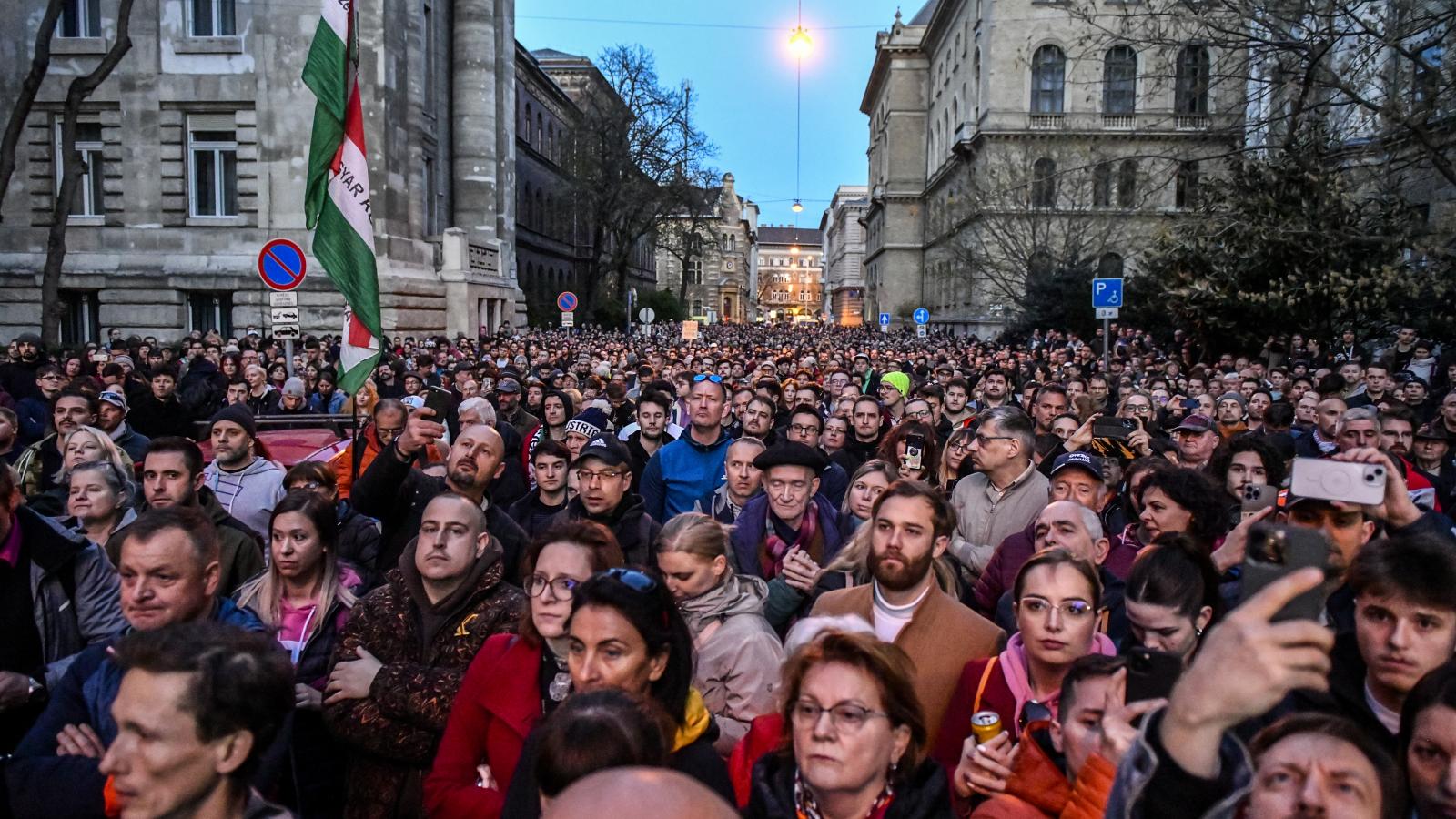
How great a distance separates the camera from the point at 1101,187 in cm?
3441

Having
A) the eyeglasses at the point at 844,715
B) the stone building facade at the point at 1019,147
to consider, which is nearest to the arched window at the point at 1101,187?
the stone building facade at the point at 1019,147

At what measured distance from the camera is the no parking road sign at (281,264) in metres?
11.6

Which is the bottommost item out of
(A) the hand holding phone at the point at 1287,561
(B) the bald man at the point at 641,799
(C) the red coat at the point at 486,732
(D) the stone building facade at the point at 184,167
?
(C) the red coat at the point at 486,732

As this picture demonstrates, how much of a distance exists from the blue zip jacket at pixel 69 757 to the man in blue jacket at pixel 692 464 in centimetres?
418

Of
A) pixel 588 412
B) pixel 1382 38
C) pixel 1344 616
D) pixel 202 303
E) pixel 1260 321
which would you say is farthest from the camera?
pixel 202 303

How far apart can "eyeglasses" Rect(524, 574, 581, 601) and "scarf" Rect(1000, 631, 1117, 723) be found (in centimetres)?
142

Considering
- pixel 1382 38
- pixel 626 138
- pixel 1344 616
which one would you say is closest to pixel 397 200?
pixel 1382 38

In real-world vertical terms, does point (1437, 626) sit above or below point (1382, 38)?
below

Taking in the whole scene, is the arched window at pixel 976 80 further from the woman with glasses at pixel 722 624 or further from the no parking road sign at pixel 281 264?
the woman with glasses at pixel 722 624

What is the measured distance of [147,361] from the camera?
15.4 meters

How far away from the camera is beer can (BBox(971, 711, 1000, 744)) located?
2807mm

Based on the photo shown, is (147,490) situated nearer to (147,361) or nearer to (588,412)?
(588,412)

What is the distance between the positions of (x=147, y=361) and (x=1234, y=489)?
15174mm

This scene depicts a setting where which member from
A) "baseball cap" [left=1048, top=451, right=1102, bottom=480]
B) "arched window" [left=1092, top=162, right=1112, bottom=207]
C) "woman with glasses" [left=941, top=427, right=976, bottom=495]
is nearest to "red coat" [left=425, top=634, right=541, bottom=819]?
"baseball cap" [left=1048, top=451, right=1102, bottom=480]
